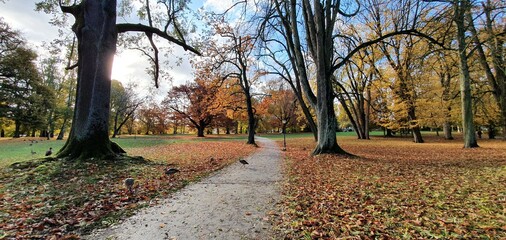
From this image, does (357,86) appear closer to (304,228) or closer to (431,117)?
(431,117)

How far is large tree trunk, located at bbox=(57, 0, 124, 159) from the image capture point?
293 inches

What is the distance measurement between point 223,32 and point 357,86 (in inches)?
658

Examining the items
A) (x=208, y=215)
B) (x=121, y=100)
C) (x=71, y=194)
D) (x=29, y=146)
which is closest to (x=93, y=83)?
(x=71, y=194)

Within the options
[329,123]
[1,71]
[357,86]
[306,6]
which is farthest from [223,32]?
[1,71]

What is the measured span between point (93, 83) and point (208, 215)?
660cm

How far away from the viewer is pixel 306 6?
10.4m

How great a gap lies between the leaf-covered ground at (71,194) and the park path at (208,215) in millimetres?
406

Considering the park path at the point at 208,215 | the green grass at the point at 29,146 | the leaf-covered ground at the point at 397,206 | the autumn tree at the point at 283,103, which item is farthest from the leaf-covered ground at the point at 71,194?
the autumn tree at the point at 283,103

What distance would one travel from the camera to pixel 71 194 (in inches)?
183

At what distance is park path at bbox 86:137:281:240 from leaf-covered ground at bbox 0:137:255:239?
406mm

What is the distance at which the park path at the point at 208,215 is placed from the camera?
316 centimetres

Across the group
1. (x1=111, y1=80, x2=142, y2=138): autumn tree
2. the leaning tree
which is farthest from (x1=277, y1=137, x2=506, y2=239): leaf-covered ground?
(x1=111, y1=80, x2=142, y2=138): autumn tree

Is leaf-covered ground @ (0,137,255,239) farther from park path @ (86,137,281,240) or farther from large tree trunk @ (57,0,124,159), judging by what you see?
large tree trunk @ (57,0,124,159)

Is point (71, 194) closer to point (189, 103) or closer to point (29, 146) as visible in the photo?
point (29, 146)
